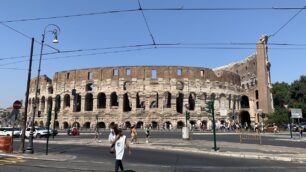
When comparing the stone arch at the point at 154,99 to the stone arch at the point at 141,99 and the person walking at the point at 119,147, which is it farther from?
the person walking at the point at 119,147

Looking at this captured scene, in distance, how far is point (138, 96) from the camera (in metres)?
57.9

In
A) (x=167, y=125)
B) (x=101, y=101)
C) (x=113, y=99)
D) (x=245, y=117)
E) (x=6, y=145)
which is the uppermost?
(x=113, y=99)

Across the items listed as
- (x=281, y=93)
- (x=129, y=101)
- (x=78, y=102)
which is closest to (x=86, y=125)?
(x=78, y=102)

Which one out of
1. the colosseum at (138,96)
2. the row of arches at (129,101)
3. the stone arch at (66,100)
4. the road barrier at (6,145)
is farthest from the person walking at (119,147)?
the stone arch at (66,100)

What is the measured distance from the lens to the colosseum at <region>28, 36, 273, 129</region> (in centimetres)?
5619

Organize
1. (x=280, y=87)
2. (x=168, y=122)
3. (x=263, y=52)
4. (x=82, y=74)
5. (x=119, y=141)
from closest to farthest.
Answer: (x=119, y=141)
(x=168, y=122)
(x=82, y=74)
(x=263, y=52)
(x=280, y=87)

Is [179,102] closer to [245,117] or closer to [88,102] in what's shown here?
[88,102]

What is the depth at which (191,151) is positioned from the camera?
16266mm

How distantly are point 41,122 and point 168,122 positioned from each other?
25.4 meters

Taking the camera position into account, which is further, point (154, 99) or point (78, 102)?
point (78, 102)

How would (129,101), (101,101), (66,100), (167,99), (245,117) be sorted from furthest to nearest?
(245,117) < (101,101) < (66,100) < (167,99) < (129,101)

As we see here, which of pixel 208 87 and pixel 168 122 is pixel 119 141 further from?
pixel 208 87

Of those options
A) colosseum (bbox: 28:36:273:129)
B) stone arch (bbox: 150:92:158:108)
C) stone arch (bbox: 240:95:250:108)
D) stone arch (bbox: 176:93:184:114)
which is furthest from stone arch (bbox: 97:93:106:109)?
stone arch (bbox: 240:95:250:108)

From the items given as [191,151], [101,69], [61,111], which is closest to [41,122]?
[61,111]
